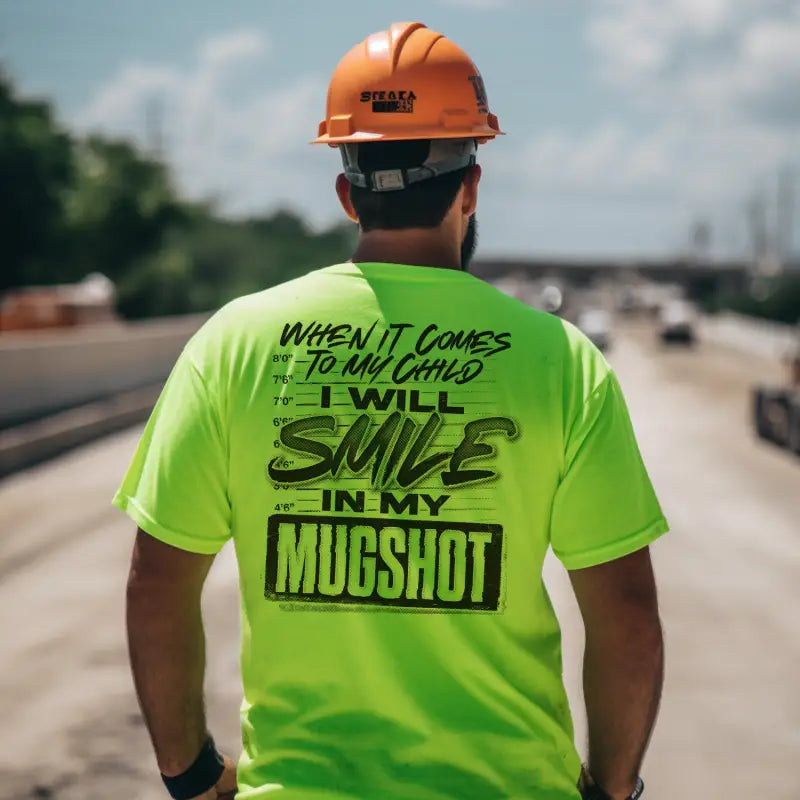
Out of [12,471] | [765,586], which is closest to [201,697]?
[765,586]

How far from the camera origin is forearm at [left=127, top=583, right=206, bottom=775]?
2066 mm

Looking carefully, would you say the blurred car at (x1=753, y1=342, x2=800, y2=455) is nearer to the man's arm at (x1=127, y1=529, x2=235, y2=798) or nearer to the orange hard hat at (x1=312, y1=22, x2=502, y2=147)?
the orange hard hat at (x1=312, y1=22, x2=502, y2=147)

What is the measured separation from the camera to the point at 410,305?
2.00 m

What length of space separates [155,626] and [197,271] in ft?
345

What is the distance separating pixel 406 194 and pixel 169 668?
912 millimetres

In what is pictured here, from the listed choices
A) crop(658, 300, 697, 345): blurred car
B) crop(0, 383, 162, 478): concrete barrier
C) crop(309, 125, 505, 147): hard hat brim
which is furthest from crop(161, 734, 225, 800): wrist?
crop(658, 300, 697, 345): blurred car

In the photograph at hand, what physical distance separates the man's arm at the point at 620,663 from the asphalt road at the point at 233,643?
11.9 feet

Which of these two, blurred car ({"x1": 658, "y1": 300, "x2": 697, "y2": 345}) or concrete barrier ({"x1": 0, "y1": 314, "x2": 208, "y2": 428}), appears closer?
concrete barrier ({"x1": 0, "y1": 314, "x2": 208, "y2": 428})

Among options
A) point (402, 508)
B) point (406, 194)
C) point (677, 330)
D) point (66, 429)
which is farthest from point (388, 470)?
point (677, 330)

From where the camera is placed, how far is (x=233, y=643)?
7879 millimetres

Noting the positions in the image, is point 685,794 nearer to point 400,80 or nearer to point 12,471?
point 400,80

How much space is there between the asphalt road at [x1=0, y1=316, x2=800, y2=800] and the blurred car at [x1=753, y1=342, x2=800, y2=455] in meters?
3.08

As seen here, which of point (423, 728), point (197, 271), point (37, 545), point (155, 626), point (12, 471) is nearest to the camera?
point (423, 728)

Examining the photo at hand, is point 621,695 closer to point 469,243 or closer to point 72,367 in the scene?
point 469,243
